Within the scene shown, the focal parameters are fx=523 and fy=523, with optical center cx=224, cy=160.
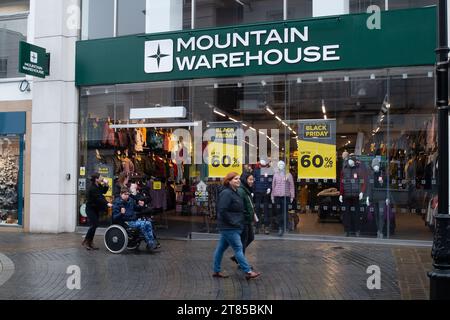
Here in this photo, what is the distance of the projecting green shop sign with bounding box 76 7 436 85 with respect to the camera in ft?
37.7

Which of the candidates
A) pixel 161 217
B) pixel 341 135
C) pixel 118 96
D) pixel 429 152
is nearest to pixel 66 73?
pixel 118 96

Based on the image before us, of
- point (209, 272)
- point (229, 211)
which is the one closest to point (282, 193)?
point (209, 272)

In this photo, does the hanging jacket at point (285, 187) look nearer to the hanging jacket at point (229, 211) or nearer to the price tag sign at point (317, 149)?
the price tag sign at point (317, 149)

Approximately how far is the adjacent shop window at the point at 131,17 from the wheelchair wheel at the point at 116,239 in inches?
230

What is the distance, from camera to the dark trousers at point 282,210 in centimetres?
1269

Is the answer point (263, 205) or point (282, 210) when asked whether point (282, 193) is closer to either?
point (282, 210)

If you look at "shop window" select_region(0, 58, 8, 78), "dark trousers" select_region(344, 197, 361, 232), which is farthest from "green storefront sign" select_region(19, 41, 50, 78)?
"dark trousers" select_region(344, 197, 361, 232)

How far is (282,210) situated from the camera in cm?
1272

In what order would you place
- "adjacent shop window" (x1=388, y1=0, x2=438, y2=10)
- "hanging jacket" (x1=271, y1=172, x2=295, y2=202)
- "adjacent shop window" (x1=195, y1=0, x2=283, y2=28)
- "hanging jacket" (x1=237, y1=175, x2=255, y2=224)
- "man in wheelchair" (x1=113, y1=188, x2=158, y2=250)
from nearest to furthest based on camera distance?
"hanging jacket" (x1=237, y1=175, x2=255, y2=224) < "man in wheelchair" (x1=113, y1=188, x2=158, y2=250) < "adjacent shop window" (x1=388, y1=0, x2=438, y2=10) < "hanging jacket" (x1=271, y1=172, x2=295, y2=202) < "adjacent shop window" (x1=195, y1=0, x2=283, y2=28)

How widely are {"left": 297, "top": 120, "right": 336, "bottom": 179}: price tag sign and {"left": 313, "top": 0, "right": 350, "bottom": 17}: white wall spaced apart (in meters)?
2.53

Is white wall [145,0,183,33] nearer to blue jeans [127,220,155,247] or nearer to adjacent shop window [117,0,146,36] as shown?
adjacent shop window [117,0,146,36]

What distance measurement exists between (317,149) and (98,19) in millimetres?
6960

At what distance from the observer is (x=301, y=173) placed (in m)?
12.6

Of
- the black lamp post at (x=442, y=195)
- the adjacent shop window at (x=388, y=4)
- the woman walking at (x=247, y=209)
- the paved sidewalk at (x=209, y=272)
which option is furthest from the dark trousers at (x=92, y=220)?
the adjacent shop window at (x=388, y=4)
